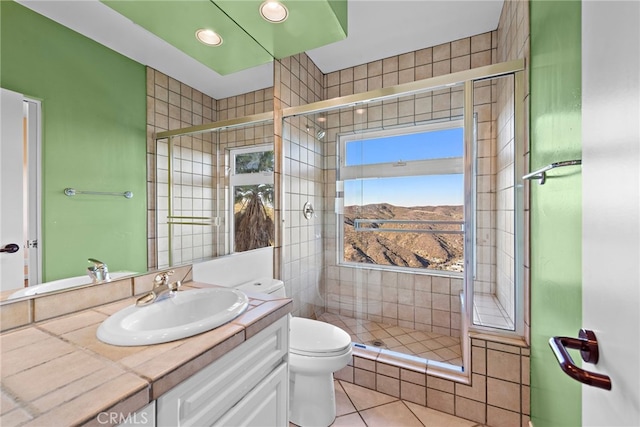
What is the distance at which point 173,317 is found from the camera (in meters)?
1.07

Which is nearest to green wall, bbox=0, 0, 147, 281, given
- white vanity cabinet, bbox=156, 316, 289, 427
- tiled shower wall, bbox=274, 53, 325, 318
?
white vanity cabinet, bbox=156, 316, 289, 427

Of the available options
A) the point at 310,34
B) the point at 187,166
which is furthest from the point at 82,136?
the point at 310,34

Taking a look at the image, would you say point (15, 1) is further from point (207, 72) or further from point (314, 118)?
point (314, 118)

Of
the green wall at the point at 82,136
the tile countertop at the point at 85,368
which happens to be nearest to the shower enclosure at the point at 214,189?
the green wall at the point at 82,136

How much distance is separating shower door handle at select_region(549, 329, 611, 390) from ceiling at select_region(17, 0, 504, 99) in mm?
1702

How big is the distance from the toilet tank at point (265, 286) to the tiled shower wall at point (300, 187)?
0.82 ft

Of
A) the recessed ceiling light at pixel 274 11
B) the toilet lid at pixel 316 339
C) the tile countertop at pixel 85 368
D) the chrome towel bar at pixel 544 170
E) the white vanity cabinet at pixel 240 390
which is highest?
the recessed ceiling light at pixel 274 11

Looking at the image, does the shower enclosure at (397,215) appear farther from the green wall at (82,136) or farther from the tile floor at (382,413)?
the green wall at (82,136)

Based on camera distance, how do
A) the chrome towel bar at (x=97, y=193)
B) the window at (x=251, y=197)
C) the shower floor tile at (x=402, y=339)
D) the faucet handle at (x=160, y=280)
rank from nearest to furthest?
the chrome towel bar at (x=97, y=193)
the faucet handle at (x=160, y=280)
the window at (x=251, y=197)
the shower floor tile at (x=402, y=339)

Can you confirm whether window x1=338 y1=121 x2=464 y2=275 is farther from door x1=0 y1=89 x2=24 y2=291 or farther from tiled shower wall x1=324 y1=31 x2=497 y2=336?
door x1=0 y1=89 x2=24 y2=291

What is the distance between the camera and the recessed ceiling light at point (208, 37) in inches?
56.1

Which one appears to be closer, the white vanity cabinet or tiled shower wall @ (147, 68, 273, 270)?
the white vanity cabinet

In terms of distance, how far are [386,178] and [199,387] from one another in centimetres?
210

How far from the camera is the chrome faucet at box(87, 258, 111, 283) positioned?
1031 mm
